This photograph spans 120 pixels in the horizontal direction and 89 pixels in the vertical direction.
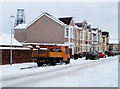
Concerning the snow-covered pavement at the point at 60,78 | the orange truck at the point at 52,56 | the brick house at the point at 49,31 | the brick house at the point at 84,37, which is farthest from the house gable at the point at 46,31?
the snow-covered pavement at the point at 60,78

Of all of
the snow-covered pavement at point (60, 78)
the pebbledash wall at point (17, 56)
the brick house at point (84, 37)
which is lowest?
the snow-covered pavement at point (60, 78)

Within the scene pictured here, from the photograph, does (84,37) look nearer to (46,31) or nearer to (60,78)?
(46,31)

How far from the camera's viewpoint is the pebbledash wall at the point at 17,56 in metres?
26.1

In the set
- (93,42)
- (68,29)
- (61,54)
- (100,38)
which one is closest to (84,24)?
(93,42)

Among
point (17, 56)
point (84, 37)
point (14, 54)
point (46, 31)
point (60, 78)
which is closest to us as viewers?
point (60, 78)

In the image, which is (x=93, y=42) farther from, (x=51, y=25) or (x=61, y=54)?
(x=61, y=54)

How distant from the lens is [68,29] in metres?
47.3

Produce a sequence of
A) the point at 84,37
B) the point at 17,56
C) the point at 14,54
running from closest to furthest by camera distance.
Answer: the point at 14,54 → the point at 17,56 → the point at 84,37

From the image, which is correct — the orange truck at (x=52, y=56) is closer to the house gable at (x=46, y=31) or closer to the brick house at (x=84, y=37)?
the house gable at (x=46, y=31)

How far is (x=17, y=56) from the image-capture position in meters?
28.5

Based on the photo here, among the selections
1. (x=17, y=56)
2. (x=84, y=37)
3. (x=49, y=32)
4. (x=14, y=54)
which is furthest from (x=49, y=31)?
(x=14, y=54)

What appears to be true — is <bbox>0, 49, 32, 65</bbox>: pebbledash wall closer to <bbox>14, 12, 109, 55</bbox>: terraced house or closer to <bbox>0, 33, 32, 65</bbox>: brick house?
<bbox>0, 33, 32, 65</bbox>: brick house

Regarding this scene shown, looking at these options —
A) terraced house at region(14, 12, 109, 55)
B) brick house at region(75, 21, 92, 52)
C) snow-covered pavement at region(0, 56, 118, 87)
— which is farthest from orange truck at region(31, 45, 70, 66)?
brick house at region(75, 21, 92, 52)

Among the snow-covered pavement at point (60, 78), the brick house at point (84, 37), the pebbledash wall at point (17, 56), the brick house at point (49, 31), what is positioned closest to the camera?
the snow-covered pavement at point (60, 78)
